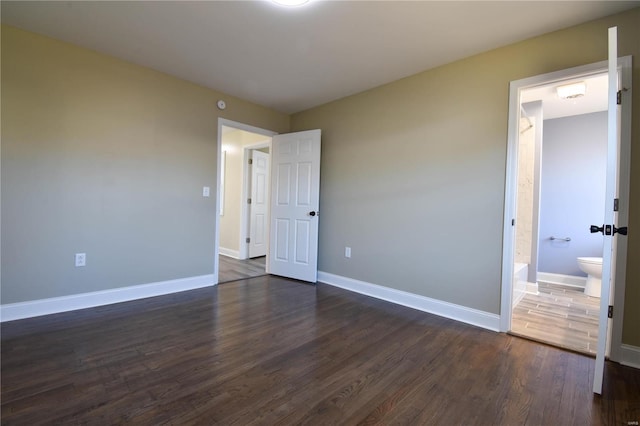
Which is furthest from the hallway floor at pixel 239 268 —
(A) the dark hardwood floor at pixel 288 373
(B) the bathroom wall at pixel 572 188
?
(B) the bathroom wall at pixel 572 188

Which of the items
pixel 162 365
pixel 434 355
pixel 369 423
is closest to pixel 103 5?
pixel 162 365

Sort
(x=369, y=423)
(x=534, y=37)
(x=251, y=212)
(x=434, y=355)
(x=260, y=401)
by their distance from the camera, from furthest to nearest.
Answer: (x=251, y=212) < (x=534, y=37) < (x=434, y=355) < (x=260, y=401) < (x=369, y=423)

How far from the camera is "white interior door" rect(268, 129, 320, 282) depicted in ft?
12.6

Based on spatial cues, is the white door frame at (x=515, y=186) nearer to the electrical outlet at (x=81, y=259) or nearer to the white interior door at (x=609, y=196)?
the white interior door at (x=609, y=196)

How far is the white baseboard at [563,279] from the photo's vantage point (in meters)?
4.09

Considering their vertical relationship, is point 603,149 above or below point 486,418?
above

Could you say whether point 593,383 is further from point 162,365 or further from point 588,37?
point 162,365

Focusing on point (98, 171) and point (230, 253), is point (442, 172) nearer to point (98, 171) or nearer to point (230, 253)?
point (98, 171)

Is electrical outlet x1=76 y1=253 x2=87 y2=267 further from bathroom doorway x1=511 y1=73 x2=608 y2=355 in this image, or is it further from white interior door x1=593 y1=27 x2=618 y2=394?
bathroom doorway x1=511 y1=73 x2=608 y2=355

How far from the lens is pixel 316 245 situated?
A: 12.6ft

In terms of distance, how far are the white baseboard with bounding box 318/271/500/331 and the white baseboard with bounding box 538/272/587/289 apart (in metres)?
2.59

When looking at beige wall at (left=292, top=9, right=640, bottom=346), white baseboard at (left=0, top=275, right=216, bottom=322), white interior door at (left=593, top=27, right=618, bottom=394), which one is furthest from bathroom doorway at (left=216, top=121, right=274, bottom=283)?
white interior door at (left=593, top=27, right=618, bottom=394)

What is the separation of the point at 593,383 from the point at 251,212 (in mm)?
4801

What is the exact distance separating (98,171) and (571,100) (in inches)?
216
